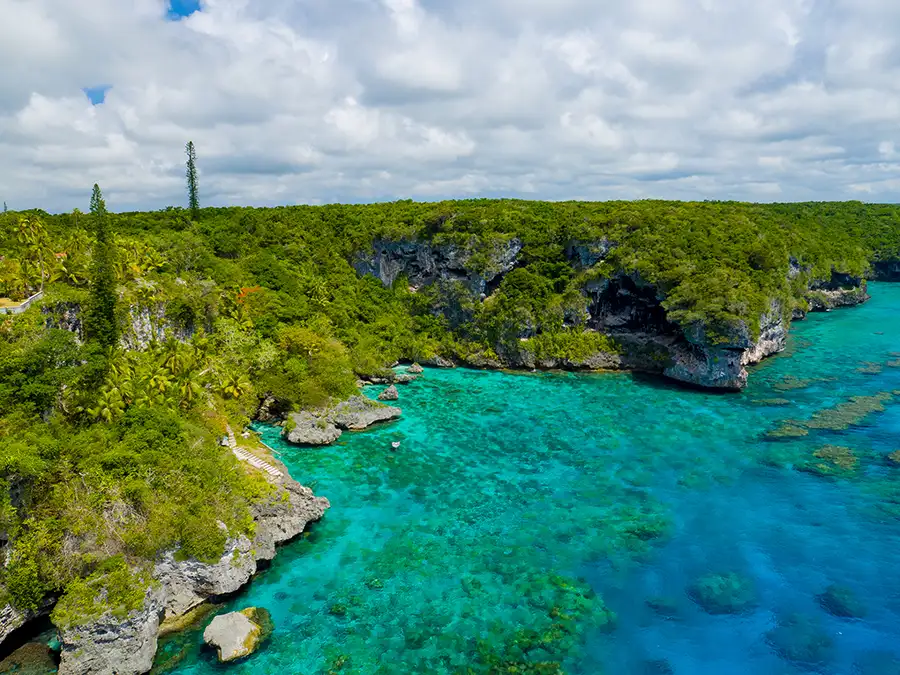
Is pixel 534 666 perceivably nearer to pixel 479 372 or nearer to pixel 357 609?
pixel 357 609

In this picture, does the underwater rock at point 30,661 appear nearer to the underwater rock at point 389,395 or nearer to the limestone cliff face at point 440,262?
the underwater rock at point 389,395

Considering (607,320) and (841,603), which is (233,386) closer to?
(841,603)

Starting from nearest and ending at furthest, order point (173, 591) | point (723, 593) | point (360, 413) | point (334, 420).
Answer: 1. point (173, 591)
2. point (723, 593)
3. point (334, 420)
4. point (360, 413)

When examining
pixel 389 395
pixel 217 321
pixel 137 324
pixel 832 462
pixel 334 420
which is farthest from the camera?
pixel 389 395

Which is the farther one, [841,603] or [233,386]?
[233,386]

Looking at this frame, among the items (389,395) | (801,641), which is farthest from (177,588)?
(801,641)

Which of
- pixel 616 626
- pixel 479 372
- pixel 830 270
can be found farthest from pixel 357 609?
pixel 830 270

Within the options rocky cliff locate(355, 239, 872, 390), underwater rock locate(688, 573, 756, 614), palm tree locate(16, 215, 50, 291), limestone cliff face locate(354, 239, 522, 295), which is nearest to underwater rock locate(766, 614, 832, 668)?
underwater rock locate(688, 573, 756, 614)

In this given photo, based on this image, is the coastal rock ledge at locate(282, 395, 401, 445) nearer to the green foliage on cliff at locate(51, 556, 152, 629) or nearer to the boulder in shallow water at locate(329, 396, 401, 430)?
the boulder in shallow water at locate(329, 396, 401, 430)
